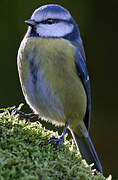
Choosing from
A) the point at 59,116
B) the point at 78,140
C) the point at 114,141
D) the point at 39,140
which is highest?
the point at 39,140

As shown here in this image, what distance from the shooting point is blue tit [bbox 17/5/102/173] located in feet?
7.61

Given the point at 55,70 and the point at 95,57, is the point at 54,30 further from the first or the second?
the point at 95,57

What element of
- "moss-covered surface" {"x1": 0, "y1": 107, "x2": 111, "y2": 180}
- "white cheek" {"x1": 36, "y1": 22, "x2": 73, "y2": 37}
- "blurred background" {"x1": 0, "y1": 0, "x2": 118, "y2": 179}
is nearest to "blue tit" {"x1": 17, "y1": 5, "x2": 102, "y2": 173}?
"white cheek" {"x1": 36, "y1": 22, "x2": 73, "y2": 37}

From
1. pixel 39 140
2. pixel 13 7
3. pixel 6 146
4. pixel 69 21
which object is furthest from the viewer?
pixel 13 7

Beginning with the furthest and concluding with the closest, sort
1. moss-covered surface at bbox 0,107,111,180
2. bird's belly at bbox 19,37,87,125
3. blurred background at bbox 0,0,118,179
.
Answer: blurred background at bbox 0,0,118,179, bird's belly at bbox 19,37,87,125, moss-covered surface at bbox 0,107,111,180

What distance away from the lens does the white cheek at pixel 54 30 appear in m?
2.43

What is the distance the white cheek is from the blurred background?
6.36ft

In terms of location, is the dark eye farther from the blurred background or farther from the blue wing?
the blurred background

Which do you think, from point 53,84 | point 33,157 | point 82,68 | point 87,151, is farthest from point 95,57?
point 33,157

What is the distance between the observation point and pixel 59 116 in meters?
2.45

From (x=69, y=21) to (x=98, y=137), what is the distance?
91.4 inches

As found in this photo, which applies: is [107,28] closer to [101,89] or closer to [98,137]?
[101,89]

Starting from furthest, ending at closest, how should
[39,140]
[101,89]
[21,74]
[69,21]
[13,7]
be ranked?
[101,89] < [13,7] < [69,21] < [21,74] < [39,140]

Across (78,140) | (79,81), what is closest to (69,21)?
(79,81)
